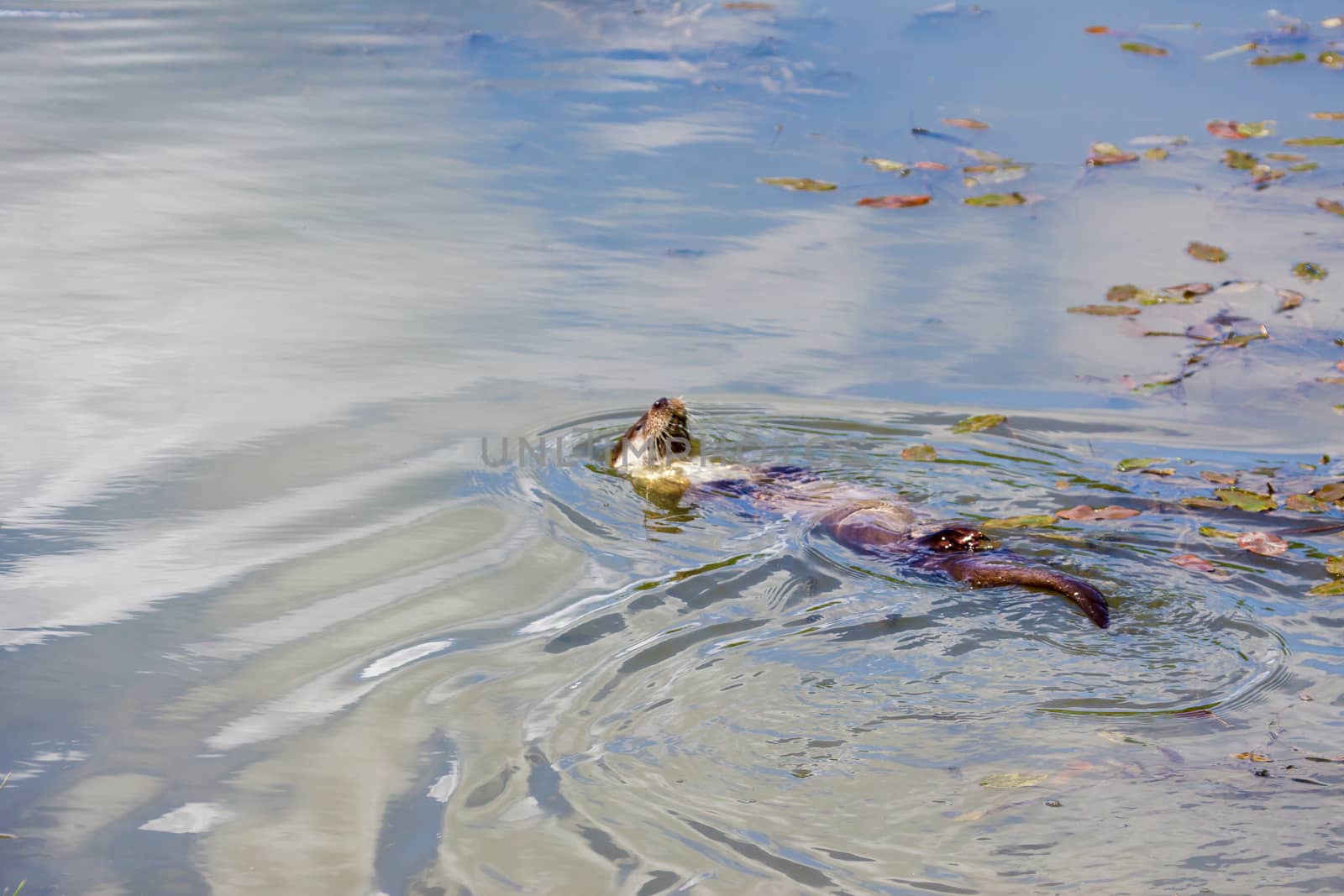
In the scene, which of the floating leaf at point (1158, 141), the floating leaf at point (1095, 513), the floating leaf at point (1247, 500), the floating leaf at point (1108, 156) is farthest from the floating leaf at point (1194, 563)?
the floating leaf at point (1158, 141)

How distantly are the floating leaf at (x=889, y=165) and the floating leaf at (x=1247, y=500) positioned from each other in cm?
424

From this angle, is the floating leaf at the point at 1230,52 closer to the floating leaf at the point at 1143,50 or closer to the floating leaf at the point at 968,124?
the floating leaf at the point at 1143,50

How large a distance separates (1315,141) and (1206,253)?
2036mm

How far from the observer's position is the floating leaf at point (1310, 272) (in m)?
7.02

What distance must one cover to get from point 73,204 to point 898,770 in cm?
675

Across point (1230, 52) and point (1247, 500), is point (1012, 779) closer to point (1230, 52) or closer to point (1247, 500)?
point (1247, 500)

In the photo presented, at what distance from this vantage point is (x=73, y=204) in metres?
7.81

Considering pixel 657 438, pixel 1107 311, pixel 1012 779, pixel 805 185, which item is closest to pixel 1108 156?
pixel 805 185

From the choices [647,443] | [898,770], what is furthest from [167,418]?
[898,770]

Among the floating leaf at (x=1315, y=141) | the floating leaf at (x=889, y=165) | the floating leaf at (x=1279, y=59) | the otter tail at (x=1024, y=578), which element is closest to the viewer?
the otter tail at (x=1024, y=578)

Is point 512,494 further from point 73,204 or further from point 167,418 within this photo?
point 73,204

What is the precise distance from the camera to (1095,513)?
15.9 ft

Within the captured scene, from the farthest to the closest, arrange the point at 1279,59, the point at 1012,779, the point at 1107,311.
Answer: the point at 1279,59 → the point at 1107,311 → the point at 1012,779

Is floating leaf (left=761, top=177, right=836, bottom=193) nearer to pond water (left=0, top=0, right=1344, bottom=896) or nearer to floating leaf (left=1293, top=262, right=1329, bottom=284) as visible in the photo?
pond water (left=0, top=0, right=1344, bottom=896)
